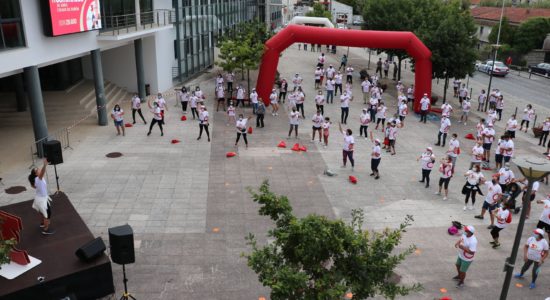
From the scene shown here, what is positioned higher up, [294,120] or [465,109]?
[294,120]

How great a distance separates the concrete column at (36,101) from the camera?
54.7 ft

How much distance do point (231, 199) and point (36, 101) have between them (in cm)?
829

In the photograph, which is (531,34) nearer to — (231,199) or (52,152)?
(231,199)

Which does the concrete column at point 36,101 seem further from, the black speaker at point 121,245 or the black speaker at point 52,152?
the black speaker at point 121,245

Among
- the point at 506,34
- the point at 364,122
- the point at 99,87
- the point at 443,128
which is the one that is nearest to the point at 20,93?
the point at 99,87

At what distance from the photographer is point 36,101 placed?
1714cm

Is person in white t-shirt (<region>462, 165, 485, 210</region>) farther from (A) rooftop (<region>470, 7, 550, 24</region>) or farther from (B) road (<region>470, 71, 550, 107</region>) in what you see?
(A) rooftop (<region>470, 7, 550, 24</region>)

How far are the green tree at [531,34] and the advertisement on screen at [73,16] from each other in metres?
43.4

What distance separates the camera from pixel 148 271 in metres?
10.8

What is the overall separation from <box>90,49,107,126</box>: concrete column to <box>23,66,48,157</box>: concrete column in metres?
4.17

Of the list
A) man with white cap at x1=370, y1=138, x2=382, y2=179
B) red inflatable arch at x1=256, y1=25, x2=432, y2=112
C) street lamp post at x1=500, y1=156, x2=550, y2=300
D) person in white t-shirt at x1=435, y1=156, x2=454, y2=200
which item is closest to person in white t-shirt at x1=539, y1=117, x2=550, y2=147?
red inflatable arch at x1=256, y1=25, x2=432, y2=112

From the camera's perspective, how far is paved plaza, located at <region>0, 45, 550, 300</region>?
10.8m

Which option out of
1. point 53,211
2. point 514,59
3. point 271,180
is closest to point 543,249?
point 271,180

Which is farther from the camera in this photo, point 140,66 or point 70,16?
point 140,66
